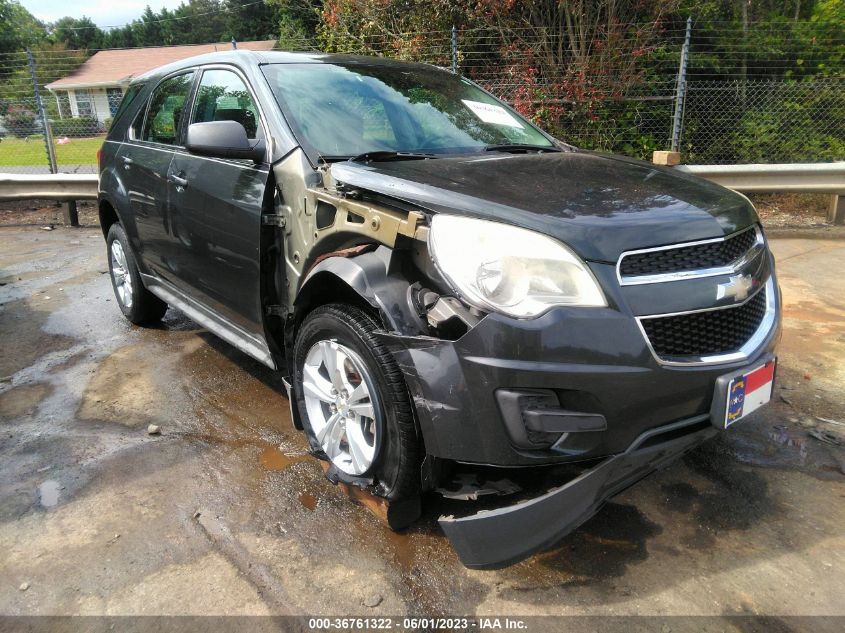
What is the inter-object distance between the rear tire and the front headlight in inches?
132

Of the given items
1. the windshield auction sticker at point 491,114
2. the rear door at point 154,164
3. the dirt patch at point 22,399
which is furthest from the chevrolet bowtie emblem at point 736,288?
the dirt patch at point 22,399

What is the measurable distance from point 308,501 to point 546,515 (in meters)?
1.17

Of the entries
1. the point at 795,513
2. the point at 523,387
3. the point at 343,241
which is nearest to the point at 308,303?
the point at 343,241

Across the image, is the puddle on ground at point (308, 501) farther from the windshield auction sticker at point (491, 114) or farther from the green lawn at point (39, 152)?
the green lawn at point (39, 152)

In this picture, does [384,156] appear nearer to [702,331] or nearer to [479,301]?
[479,301]

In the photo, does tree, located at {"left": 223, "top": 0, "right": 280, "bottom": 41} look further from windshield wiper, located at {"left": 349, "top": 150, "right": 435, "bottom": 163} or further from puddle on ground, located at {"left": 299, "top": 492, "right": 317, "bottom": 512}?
puddle on ground, located at {"left": 299, "top": 492, "right": 317, "bottom": 512}

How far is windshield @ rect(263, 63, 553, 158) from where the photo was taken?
2920 mm

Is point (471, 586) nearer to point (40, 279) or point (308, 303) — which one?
point (308, 303)

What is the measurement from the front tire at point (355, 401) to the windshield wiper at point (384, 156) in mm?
678

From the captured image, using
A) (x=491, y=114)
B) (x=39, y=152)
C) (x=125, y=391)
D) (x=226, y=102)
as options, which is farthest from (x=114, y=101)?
(x=491, y=114)

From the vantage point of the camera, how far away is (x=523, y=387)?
1.87 m

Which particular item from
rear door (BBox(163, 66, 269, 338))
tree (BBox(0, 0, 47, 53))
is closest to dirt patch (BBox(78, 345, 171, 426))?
rear door (BBox(163, 66, 269, 338))

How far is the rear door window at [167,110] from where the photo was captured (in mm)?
3836

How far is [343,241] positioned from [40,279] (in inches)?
210
